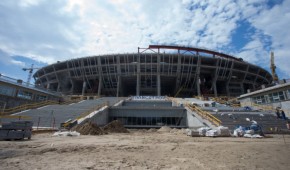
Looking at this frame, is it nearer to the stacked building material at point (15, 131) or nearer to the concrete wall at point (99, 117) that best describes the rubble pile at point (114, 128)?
the concrete wall at point (99, 117)

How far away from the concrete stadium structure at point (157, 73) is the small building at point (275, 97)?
16590 millimetres

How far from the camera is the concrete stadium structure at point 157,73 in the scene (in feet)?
149

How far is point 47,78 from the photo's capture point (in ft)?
183

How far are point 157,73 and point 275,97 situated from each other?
26.4 metres

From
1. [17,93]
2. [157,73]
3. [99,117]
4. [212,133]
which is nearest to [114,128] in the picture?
[99,117]

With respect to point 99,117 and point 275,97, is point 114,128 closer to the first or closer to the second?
point 99,117

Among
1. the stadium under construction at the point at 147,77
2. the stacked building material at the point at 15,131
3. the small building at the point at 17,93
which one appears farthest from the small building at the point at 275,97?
the small building at the point at 17,93

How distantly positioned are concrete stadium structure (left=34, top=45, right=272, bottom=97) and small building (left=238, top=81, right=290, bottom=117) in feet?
54.4

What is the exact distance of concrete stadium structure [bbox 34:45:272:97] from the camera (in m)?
45.5

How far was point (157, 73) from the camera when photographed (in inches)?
1811

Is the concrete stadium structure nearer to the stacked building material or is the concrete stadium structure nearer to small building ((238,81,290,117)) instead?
small building ((238,81,290,117))

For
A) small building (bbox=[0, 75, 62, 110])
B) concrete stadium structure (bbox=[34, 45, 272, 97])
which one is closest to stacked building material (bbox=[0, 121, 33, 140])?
small building (bbox=[0, 75, 62, 110])

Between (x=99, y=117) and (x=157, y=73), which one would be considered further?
(x=157, y=73)

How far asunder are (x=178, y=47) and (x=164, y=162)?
45.0 meters
